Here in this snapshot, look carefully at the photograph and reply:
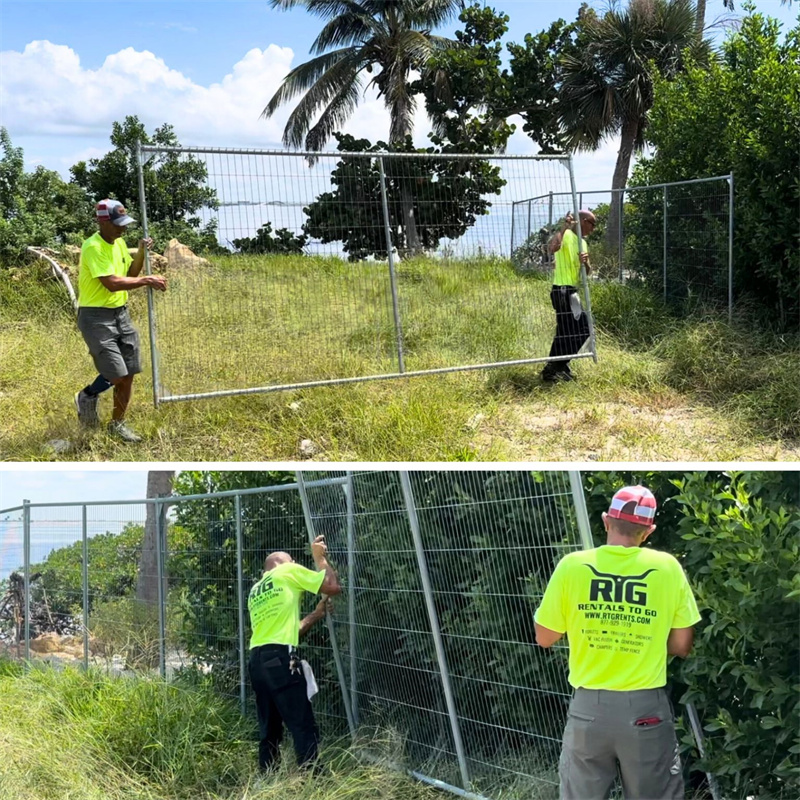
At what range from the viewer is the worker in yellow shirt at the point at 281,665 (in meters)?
5.11

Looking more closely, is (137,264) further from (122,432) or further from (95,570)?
(95,570)

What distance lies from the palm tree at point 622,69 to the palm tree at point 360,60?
5024mm

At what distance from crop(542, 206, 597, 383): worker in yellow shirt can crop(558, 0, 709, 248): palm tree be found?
1744cm

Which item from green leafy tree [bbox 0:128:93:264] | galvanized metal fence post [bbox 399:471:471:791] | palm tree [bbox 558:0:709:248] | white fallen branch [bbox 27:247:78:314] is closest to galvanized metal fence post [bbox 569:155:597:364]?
galvanized metal fence post [bbox 399:471:471:791]

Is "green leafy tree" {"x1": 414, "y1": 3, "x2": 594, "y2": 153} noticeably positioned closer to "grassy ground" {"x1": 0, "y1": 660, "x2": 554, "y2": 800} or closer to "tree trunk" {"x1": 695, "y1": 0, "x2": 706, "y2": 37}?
"tree trunk" {"x1": 695, "y1": 0, "x2": 706, "y2": 37}

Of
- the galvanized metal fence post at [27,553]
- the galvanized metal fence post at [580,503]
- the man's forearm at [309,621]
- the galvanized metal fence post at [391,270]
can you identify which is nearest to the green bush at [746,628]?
the galvanized metal fence post at [580,503]

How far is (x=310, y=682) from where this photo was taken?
525 cm

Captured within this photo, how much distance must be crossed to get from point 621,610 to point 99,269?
13.1 ft

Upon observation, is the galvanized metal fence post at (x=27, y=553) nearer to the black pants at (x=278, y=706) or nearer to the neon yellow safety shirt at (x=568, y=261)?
the black pants at (x=278, y=706)

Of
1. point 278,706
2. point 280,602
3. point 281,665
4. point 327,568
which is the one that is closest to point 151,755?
point 278,706

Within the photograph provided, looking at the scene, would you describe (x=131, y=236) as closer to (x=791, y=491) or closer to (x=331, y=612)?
(x=331, y=612)

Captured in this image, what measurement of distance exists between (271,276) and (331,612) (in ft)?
7.94

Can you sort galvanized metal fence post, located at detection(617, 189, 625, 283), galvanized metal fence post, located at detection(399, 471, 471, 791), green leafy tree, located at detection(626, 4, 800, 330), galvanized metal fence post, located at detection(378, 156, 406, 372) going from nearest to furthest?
1. galvanized metal fence post, located at detection(399, 471, 471, 791)
2. galvanized metal fence post, located at detection(378, 156, 406, 372)
3. green leafy tree, located at detection(626, 4, 800, 330)
4. galvanized metal fence post, located at detection(617, 189, 625, 283)

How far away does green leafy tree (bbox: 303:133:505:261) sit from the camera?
6766 millimetres
